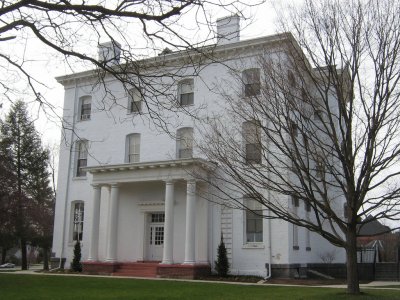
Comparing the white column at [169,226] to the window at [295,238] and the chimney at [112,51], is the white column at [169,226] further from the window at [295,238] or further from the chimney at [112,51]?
the chimney at [112,51]

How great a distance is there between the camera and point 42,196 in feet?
159

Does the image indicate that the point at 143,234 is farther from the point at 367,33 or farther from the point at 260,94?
the point at 367,33

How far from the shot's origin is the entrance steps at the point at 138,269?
24.8 m

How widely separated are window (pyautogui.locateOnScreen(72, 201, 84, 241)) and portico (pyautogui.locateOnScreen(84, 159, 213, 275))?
139 centimetres

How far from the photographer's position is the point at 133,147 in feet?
95.2

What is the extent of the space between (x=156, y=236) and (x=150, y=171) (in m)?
4.17

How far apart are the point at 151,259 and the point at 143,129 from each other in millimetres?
7226

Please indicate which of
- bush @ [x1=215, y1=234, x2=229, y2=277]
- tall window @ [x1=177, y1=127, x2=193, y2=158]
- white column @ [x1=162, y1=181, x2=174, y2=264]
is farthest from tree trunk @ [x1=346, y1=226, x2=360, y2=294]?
tall window @ [x1=177, y1=127, x2=193, y2=158]

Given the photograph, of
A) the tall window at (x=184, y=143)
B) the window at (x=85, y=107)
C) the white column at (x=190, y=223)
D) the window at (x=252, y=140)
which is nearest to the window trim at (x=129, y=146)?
the tall window at (x=184, y=143)

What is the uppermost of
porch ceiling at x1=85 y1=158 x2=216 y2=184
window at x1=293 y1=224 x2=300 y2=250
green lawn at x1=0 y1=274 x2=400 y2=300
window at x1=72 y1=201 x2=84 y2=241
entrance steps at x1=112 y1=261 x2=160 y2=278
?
porch ceiling at x1=85 y1=158 x2=216 y2=184

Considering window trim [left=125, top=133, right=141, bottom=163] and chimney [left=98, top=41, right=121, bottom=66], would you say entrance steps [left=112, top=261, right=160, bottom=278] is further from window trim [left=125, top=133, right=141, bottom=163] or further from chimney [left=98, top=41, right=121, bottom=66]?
chimney [left=98, top=41, right=121, bottom=66]

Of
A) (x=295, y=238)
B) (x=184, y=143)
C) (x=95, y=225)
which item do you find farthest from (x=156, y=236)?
(x=295, y=238)

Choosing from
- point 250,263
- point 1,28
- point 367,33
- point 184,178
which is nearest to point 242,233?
point 250,263

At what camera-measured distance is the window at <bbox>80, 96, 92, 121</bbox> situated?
31.6 metres
